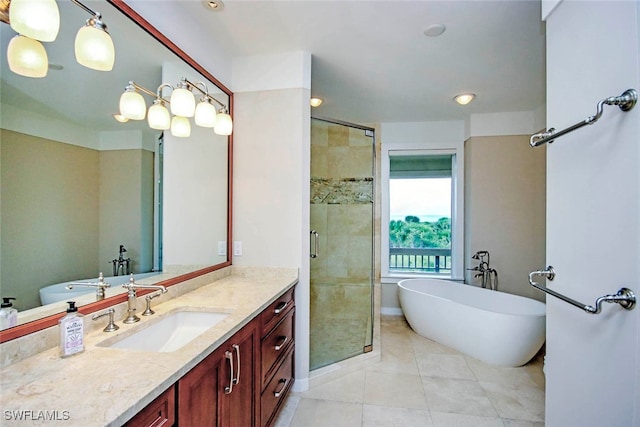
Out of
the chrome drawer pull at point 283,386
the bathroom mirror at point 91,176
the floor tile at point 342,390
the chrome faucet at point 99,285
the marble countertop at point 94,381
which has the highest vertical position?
the bathroom mirror at point 91,176

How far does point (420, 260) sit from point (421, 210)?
774 mm

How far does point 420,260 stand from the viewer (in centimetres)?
449

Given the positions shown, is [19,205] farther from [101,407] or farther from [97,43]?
[101,407]

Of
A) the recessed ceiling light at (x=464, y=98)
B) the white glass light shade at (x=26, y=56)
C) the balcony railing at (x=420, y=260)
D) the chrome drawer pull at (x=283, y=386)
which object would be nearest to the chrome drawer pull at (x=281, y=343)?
the chrome drawer pull at (x=283, y=386)

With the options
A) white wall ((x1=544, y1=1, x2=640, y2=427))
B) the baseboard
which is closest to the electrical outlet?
white wall ((x1=544, y1=1, x2=640, y2=427))

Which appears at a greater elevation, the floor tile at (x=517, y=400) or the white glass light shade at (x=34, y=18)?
the white glass light shade at (x=34, y=18)

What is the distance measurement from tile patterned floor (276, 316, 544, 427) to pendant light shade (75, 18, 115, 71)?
2.18 meters

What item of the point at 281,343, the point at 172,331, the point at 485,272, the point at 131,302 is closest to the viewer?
the point at 131,302

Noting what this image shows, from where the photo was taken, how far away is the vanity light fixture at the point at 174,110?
4.75ft

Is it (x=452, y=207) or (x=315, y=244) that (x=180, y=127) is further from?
(x=452, y=207)

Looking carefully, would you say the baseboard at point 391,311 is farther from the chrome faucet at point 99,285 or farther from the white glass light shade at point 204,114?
the chrome faucet at point 99,285

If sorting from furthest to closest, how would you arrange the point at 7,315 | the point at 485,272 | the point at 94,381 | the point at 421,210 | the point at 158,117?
the point at 421,210 < the point at 485,272 < the point at 158,117 < the point at 7,315 < the point at 94,381

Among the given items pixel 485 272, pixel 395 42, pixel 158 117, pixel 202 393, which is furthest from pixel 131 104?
pixel 485 272

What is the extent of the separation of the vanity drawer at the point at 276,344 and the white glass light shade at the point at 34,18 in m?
1.56
